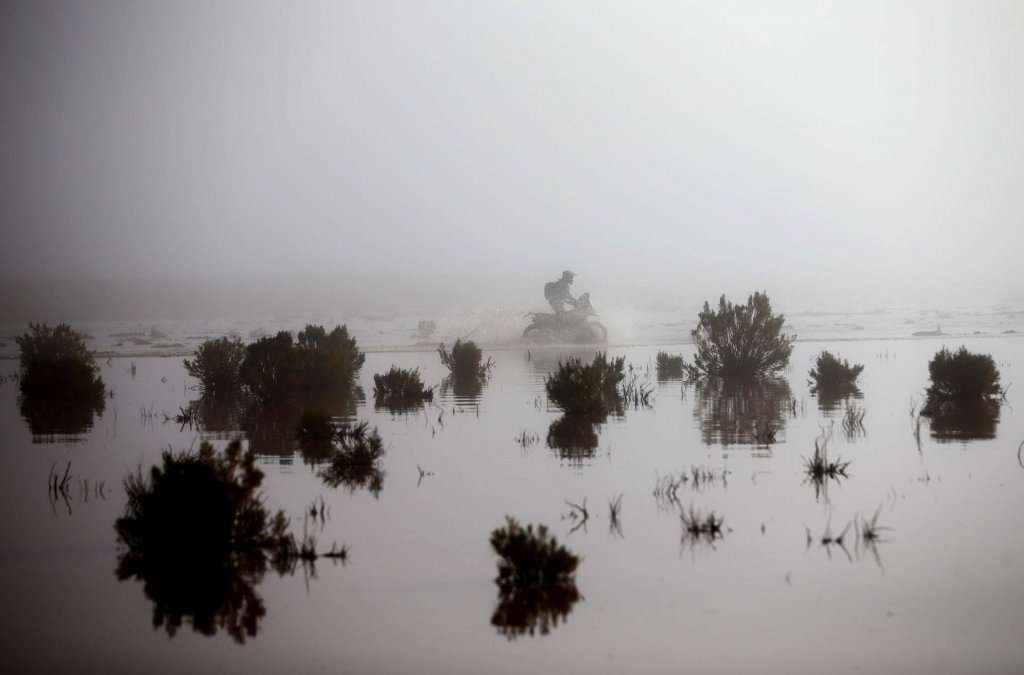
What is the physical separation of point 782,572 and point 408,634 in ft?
8.74

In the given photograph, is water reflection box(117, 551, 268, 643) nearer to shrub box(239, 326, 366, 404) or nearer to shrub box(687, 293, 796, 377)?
shrub box(239, 326, 366, 404)

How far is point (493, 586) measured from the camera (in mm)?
7641

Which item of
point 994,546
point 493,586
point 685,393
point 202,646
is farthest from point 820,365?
point 202,646

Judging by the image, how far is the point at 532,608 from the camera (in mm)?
7129

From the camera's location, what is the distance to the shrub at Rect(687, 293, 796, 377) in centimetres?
2883

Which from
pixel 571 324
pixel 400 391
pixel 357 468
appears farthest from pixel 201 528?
pixel 571 324

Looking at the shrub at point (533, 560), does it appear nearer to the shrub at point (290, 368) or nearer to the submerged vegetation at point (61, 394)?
the submerged vegetation at point (61, 394)

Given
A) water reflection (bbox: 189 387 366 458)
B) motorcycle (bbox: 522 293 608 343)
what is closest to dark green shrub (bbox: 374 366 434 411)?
water reflection (bbox: 189 387 366 458)

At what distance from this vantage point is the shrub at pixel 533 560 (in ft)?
24.7

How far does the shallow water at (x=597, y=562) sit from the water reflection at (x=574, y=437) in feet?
0.29

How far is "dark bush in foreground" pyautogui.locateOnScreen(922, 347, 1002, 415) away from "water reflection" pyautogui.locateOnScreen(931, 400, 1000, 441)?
0.61ft

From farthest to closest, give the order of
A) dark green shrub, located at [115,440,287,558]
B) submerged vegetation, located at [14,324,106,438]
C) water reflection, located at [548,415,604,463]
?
submerged vegetation, located at [14,324,106,438], water reflection, located at [548,415,604,463], dark green shrub, located at [115,440,287,558]

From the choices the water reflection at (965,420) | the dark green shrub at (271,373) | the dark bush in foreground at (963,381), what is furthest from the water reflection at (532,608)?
the dark green shrub at (271,373)

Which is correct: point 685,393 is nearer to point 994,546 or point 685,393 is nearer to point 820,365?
point 820,365
